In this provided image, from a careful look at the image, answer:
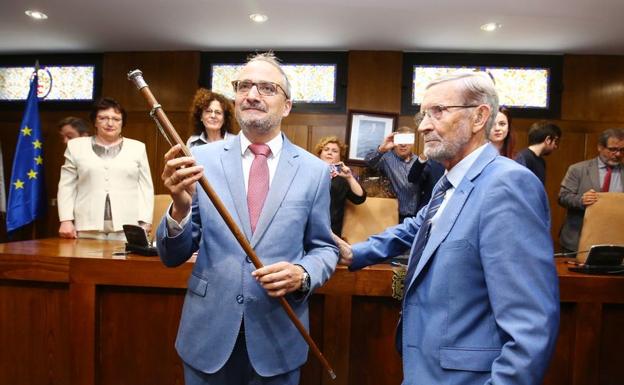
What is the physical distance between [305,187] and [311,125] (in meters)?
4.00

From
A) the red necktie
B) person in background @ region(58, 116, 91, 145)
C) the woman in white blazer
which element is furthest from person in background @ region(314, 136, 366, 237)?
person in background @ region(58, 116, 91, 145)

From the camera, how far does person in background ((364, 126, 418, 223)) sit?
318 cm

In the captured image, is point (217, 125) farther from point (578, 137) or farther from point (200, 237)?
point (578, 137)

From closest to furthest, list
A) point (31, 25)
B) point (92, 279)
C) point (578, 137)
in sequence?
point (92, 279)
point (31, 25)
point (578, 137)

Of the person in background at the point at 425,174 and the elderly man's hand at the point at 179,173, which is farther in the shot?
the person in background at the point at 425,174

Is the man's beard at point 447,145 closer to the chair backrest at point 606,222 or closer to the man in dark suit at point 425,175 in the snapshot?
the chair backrest at point 606,222

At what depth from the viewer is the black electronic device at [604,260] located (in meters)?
1.91

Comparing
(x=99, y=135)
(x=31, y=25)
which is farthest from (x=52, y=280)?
(x=31, y=25)

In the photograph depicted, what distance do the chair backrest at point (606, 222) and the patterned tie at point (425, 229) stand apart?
1.51 meters

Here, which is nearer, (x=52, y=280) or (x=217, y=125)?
(x=52, y=280)

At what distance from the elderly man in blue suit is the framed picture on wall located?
3.93 meters

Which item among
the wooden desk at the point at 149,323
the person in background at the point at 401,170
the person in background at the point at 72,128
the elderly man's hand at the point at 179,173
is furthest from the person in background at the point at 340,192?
the person in background at the point at 72,128

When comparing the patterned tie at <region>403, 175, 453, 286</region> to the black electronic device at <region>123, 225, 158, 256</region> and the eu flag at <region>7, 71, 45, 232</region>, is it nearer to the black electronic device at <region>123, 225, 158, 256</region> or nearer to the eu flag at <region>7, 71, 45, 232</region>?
the black electronic device at <region>123, 225, 158, 256</region>

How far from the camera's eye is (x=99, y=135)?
2.87 meters
